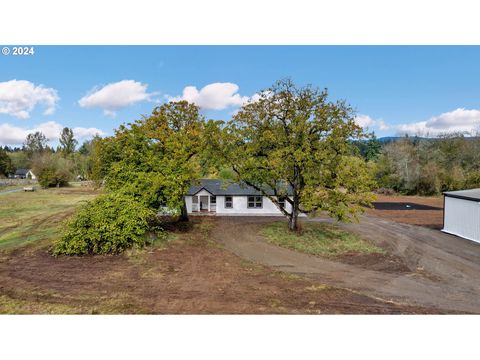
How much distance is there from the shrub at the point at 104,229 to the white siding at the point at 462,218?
53.9ft

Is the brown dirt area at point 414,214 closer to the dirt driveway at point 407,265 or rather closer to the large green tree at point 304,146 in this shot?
the dirt driveway at point 407,265

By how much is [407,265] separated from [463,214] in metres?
7.33

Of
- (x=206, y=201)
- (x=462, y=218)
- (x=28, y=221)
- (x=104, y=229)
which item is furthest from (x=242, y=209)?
(x=28, y=221)

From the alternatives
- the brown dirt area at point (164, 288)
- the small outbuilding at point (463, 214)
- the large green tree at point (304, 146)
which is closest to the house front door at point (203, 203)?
the large green tree at point (304, 146)

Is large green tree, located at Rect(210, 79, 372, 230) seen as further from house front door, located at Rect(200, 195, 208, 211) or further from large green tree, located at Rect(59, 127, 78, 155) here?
large green tree, located at Rect(59, 127, 78, 155)

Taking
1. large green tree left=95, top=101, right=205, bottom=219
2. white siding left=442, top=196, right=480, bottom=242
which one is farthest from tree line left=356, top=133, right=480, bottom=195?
large green tree left=95, top=101, right=205, bottom=219

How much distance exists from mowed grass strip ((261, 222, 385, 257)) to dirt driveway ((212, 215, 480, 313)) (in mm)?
641

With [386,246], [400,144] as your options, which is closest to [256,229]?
[386,246]

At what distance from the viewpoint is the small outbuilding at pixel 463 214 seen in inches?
531

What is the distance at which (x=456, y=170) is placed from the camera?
32594 mm

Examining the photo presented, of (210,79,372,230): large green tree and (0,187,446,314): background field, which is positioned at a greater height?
(210,79,372,230): large green tree

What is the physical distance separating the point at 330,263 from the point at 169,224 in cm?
1047

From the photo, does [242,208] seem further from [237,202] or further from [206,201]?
[206,201]

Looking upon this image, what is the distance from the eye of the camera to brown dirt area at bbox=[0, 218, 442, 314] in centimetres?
659
